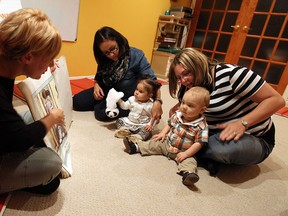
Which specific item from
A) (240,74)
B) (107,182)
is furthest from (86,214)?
(240,74)

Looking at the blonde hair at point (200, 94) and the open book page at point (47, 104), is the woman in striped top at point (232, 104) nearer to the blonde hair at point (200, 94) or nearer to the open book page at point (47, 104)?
the blonde hair at point (200, 94)

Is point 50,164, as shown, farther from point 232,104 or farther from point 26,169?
point 232,104

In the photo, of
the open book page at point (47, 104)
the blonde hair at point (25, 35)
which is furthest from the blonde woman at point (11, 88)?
the open book page at point (47, 104)

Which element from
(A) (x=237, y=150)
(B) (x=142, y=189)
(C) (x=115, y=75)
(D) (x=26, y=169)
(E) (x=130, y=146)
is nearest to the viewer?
(D) (x=26, y=169)

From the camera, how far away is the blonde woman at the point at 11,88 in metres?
0.57

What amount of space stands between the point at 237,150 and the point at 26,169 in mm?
852

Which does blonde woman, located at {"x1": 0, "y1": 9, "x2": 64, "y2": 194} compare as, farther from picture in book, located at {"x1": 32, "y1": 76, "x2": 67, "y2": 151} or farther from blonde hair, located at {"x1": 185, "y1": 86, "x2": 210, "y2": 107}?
blonde hair, located at {"x1": 185, "y1": 86, "x2": 210, "y2": 107}

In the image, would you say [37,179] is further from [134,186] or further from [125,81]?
[125,81]

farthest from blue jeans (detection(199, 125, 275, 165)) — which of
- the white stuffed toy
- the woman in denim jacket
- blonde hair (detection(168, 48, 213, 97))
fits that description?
the white stuffed toy

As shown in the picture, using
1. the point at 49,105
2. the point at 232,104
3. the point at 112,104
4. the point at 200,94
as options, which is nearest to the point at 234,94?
the point at 232,104

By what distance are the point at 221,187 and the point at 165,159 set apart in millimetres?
298

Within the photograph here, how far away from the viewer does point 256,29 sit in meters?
3.21

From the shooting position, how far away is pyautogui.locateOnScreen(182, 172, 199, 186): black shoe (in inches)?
37.2

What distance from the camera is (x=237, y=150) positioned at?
1025mm
